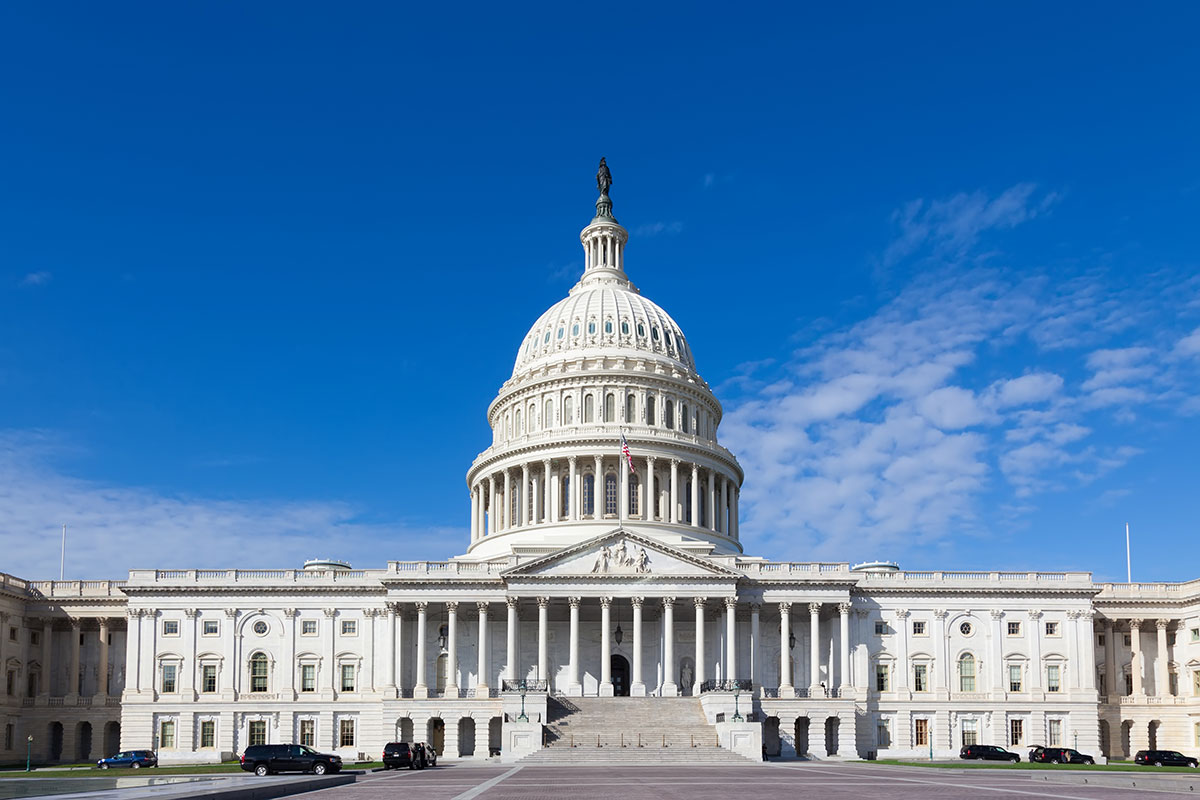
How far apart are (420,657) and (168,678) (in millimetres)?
19784

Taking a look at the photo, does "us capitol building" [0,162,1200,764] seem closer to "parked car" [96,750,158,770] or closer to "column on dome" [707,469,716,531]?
"column on dome" [707,469,716,531]

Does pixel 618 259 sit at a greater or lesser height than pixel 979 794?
greater

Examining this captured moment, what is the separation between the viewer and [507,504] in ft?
366

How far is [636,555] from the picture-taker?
9094cm

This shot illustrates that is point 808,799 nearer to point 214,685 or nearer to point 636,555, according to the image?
point 636,555

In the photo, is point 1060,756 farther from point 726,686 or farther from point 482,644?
point 482,644

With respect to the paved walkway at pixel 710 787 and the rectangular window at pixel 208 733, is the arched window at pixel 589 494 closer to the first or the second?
the rectangular window at pixel 208 733

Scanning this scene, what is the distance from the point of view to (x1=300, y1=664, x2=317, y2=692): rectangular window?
94.9m

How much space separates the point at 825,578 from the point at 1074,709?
2119 centimetres

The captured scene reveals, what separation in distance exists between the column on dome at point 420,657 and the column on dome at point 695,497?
1043 inches

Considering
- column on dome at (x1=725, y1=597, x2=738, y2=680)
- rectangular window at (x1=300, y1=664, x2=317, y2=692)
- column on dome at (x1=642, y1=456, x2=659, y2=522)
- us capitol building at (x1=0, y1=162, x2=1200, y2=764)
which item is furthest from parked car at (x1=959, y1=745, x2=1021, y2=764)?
rectangular window at (x1=300, y1=664, x2=317, y2=692)

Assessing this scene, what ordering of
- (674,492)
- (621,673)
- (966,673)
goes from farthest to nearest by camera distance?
(674,492)
(621,673)
(966,673)

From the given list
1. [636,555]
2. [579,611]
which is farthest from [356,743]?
[636,555]

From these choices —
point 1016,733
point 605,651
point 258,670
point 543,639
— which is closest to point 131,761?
point 258,670
